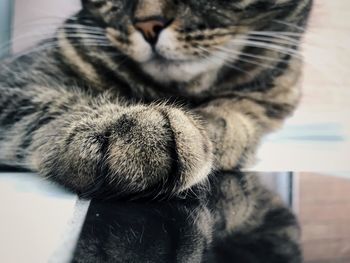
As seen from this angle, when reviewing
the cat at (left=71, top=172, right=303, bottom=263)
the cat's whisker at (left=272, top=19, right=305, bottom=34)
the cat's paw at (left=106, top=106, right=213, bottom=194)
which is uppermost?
the cat's whisker at (left=272, top=19, right=305, bottom=34)

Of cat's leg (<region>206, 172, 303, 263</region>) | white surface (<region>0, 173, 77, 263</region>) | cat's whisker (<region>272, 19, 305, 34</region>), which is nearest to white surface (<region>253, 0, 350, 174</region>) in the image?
cat's whisker (<region>272, 19, 305, 34</region>)

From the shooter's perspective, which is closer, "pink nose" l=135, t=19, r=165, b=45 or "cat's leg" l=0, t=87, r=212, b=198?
"cat's leg" l=0, t=87, r=212, b=198

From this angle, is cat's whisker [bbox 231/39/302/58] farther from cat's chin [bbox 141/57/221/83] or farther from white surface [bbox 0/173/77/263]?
white surface [bbox 0/173/77/263]

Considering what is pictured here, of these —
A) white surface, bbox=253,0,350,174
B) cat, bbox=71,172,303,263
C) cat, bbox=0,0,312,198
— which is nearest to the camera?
cat, bbox=71,172,303,263

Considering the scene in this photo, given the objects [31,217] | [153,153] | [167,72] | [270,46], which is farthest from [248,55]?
[31,217]

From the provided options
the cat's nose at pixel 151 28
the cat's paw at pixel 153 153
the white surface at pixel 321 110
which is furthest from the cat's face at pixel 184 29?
the cat's paw at pixel 153 153

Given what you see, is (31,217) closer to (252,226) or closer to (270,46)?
(252,226)

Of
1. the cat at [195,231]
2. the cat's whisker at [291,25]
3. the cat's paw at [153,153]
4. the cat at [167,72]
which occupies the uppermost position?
the cat's whisker at [291,25]

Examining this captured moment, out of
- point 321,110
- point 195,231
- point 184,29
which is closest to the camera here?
point 195,231

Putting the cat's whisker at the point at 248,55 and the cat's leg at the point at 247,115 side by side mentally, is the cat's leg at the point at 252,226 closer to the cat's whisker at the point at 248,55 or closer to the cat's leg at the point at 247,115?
the cat's leg at the point at 247,115
